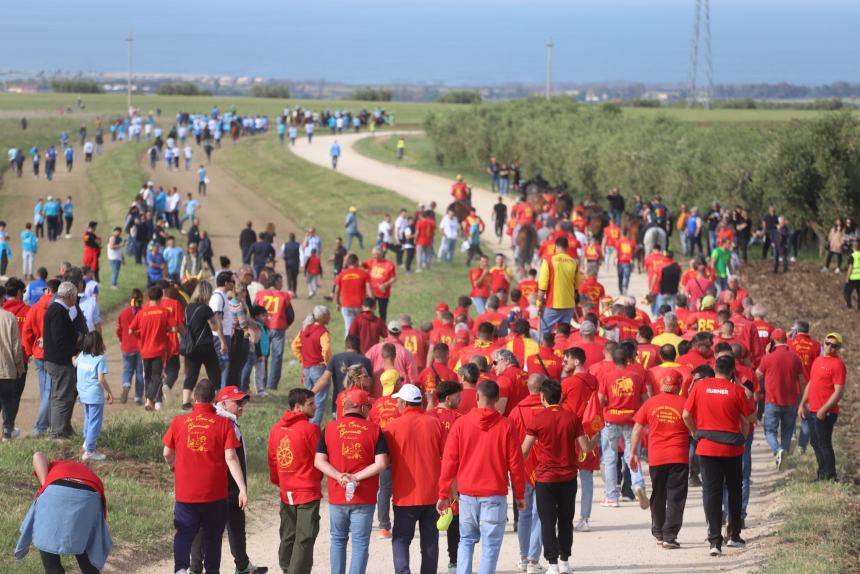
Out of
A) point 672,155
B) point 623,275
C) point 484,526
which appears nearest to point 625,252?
point 623,275

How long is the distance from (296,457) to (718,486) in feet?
15.0

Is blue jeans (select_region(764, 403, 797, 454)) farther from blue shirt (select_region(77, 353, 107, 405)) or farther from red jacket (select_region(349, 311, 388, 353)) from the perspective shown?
blue shirt (select_region(77, 353, 107, 405))

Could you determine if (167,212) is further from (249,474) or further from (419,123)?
(419,123)

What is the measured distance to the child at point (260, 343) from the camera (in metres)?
19.4

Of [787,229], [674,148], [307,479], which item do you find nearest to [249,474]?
[307,479]

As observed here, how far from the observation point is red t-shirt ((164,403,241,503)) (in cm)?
1089

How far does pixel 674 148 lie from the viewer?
4841 centimetres

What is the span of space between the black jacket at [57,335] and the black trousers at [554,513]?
6.77 m

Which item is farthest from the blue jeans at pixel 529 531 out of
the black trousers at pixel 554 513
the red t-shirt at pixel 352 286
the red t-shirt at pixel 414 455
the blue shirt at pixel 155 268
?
the blue shirt at pixel 155 268

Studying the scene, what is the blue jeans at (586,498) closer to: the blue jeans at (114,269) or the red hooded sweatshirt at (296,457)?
the red hooded sweatshirt at (296,457)

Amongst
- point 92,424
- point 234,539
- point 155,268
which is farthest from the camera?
point 155,268

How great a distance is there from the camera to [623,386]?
569 inches

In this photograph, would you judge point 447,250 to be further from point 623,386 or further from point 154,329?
point 623,386

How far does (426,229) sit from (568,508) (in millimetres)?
22798
